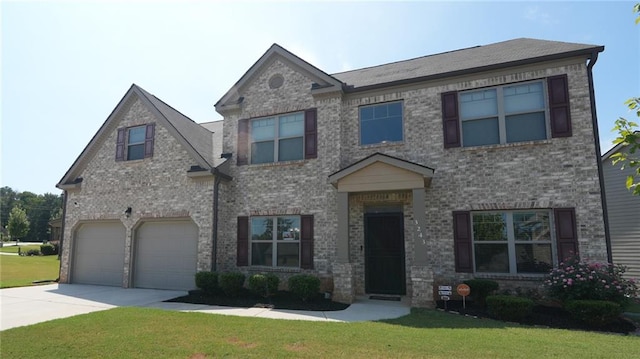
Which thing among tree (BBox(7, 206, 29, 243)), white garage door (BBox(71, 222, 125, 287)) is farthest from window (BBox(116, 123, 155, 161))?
tree (BBox(7, 206, 29, 243))

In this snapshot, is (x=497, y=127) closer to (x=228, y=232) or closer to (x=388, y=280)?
(x=388, y=280)

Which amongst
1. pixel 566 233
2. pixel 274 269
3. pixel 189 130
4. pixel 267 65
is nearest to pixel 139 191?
pixel 189 130

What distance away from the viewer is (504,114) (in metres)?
10.5

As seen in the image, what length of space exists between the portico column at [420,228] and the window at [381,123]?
2.31m

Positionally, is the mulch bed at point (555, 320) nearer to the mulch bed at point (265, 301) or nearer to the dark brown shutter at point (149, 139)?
the mulch bed at point (265, 301)

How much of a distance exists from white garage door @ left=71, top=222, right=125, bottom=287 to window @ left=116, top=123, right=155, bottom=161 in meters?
2.72

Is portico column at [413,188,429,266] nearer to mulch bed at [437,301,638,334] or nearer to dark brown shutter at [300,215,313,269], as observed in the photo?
mulch bed at [437,301,638,334]

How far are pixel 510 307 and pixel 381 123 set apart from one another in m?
6.41

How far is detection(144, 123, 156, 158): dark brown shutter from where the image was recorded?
13.9m

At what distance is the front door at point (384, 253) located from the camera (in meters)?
Result: 11.0

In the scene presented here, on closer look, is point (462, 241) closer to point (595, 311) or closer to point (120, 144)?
point (595, 311)

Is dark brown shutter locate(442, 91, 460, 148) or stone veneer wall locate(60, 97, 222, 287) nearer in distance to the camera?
dark brown shutter locate(442, 91, 460, 148)

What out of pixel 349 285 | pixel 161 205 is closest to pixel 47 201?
pixel 161 205

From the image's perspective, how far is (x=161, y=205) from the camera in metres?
13.2
